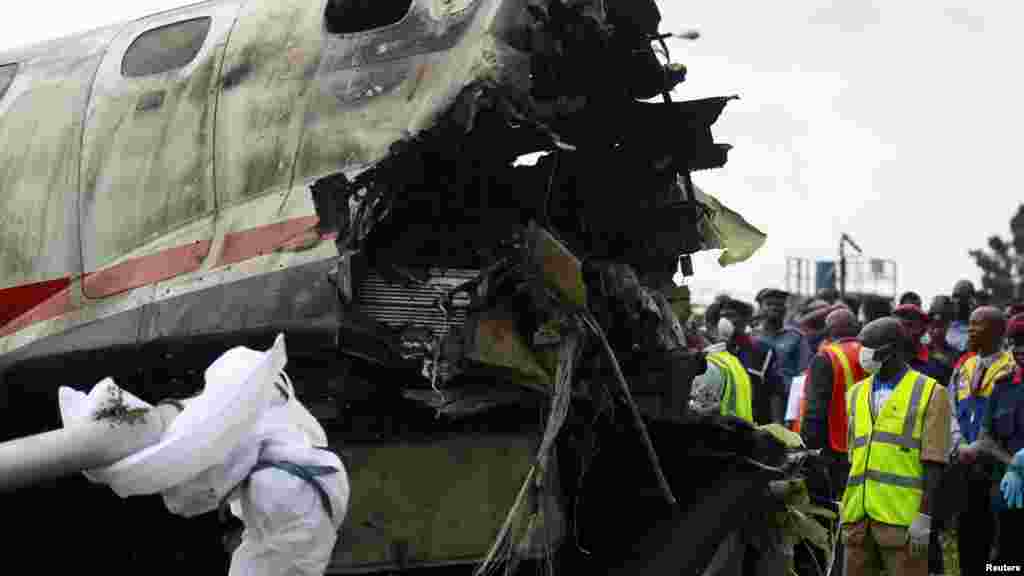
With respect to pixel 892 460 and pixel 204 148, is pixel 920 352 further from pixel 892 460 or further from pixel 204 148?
pixel 204 148

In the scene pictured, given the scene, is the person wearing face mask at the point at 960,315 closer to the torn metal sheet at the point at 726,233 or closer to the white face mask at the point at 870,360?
the white face mask at the point at 870,360

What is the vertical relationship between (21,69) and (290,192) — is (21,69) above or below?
above

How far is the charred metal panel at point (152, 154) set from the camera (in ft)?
24.8

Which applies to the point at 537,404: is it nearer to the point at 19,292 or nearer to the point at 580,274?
the point at 580,274

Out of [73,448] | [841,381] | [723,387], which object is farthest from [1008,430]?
[73,448]

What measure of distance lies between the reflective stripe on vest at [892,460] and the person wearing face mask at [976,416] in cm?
95

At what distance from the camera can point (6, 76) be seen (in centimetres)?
870

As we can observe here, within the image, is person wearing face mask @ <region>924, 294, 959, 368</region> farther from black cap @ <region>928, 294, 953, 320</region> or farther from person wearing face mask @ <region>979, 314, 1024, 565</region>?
person wearing face mask @ <region>979, 314, 1024, 565</region>

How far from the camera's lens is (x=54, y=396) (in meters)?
7.58

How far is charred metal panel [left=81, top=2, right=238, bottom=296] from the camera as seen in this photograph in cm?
754

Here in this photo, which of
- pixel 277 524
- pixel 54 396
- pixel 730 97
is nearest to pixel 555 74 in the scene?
pixel 730 97

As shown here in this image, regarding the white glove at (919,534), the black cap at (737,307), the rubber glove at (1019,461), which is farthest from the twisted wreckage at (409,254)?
the black cap at (737,307)

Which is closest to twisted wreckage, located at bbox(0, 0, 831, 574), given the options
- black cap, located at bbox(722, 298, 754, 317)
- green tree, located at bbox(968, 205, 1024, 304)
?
black cap, located at bbox(722, 298, 754, 317)

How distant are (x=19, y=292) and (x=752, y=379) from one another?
6.12 meters
